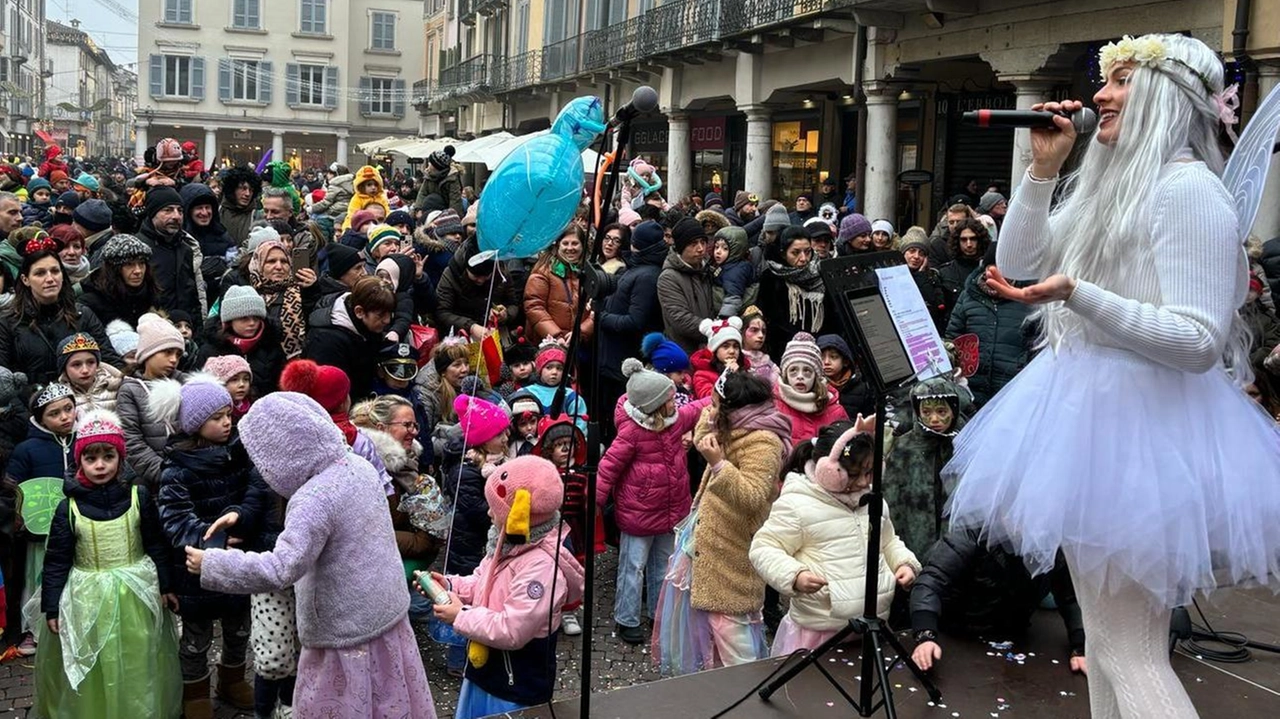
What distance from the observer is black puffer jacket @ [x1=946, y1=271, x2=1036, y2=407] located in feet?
22.0

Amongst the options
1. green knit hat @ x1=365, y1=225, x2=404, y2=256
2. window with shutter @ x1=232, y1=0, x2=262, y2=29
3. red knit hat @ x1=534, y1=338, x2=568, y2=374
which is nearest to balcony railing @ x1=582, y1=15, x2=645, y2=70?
green knit hat @ x1=365, y1=225, x2=404, y2=256

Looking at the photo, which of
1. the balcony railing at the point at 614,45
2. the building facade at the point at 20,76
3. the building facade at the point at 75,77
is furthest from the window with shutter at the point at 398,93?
the building facade at the point at 75,77

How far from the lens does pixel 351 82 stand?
197 ft

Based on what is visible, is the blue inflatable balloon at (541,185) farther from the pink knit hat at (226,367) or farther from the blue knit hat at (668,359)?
the blue knit hat at (668,359)

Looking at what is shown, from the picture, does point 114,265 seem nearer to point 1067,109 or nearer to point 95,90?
point 1067,109

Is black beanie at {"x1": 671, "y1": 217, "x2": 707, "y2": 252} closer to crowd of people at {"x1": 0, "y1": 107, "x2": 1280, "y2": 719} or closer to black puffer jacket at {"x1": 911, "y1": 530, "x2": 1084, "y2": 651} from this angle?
crowd of people at {"x1": 0, "y1": 107, "x2": 1280, "y2": 719}

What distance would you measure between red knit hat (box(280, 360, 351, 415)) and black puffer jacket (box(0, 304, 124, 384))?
4.68ft

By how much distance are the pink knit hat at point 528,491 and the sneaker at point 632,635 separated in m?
1.89

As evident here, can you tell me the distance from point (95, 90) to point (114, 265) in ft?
428

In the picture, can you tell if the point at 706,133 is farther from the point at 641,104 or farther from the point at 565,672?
the point at 641,104

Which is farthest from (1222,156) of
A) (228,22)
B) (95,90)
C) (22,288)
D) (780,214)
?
(95,90)

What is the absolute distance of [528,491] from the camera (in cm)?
406

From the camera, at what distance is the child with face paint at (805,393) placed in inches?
230

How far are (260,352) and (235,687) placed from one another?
6.67 feet
